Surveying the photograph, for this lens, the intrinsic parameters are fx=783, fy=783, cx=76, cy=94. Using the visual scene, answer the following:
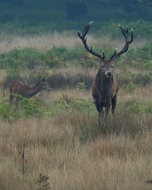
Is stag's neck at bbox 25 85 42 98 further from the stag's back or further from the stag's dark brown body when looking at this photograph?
the stag's dark brown body

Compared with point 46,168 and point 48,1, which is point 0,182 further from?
point 48,1

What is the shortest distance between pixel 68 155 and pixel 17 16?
125 feet

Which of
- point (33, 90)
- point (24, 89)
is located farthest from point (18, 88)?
point (33, 90)

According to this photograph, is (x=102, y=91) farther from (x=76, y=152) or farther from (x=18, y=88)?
(x=76, y=152)

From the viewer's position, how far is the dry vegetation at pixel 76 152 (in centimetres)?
941

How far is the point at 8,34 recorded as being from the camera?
129ft

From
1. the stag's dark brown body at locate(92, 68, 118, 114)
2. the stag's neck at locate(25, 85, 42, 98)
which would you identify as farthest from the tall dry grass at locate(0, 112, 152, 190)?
the stag's neck at locate(25, 85, 42, 98)

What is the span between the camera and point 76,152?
1095 cm

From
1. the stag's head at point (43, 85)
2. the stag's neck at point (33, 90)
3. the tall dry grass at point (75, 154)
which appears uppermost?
the stag's head at point (43, 85)

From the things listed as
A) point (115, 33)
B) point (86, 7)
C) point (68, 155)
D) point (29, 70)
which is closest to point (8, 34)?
point (115, 33)

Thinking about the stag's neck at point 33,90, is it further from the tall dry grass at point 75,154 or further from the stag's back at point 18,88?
the tall dry grass at point 75,154

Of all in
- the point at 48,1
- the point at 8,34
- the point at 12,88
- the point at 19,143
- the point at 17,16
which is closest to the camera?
the point at 19,143

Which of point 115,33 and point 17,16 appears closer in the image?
point 115,33

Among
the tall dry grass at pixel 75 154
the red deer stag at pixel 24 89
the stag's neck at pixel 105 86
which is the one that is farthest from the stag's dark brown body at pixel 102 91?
the red deer stag at pixel 24 89
